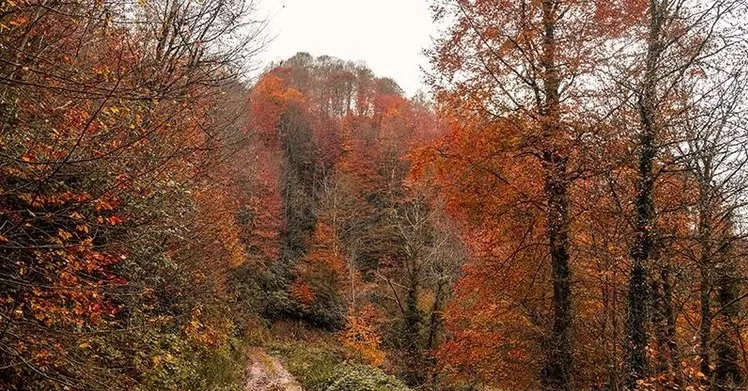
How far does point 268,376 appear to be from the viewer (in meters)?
15.9

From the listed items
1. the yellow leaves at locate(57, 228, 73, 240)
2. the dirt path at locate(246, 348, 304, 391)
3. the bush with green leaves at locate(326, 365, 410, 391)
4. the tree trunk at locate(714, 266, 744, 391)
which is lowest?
the dirt path at locate(246, 348, 304, 391)

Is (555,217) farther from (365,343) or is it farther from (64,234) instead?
(365,343)

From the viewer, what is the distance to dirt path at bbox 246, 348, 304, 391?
14.1 m

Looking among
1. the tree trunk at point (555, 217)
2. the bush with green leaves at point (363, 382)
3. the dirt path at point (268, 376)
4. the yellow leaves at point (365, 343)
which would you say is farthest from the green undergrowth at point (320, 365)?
the tree trunk at point (555, 217)

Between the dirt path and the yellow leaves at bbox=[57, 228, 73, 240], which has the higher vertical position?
the yellow leaves at bbox=[57, 228, 73, 240]

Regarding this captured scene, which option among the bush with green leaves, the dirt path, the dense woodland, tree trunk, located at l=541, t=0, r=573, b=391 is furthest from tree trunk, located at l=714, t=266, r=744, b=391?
the dirt path

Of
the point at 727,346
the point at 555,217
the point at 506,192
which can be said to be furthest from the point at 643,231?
the point at 727,346

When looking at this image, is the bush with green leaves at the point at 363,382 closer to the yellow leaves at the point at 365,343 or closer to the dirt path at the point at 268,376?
the dirt path at the point at 268,376

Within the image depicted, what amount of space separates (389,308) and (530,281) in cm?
1556

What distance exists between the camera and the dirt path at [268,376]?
556 inches

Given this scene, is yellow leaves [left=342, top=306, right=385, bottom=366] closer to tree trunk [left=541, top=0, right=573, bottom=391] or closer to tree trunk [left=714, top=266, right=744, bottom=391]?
tree trunk [left=541, top=0, right=573, bottom=391]

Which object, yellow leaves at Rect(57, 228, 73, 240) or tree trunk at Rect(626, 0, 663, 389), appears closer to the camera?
yellow leaves at Rect(57, 228, 73, 240)

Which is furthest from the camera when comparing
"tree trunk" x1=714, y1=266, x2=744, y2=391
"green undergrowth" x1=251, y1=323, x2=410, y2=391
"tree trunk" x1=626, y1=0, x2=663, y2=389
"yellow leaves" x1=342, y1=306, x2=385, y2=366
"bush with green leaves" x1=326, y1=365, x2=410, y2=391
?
"yellow leaves" x1=342, y1=306, x2=385, y2=366

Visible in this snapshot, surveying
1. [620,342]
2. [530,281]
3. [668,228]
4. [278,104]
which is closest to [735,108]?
[668,228]
